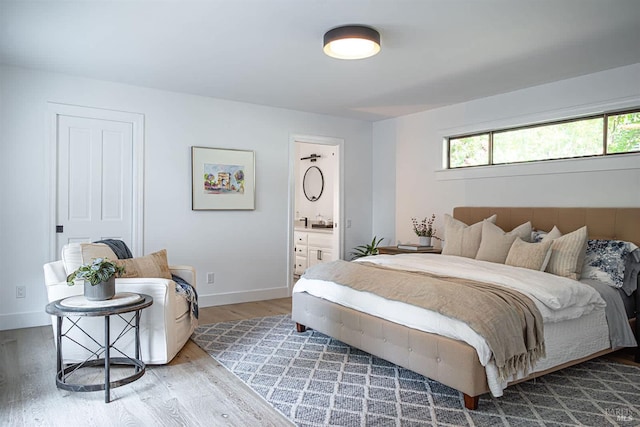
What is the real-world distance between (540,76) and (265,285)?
3.74m

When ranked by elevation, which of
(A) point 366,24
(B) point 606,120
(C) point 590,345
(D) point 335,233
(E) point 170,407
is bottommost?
(E) point 170,407

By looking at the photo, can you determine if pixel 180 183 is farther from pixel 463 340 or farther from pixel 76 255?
pixel 463 340

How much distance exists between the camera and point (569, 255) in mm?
3406

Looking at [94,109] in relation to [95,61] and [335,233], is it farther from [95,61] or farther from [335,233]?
[335,233]

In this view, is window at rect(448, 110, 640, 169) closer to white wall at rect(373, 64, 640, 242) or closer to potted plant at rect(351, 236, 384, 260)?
white wall at rect(373, 64, 640, 242)

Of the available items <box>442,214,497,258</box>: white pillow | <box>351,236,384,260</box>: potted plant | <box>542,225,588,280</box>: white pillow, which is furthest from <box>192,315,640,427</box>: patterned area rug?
<box>351,236,384,260</box>: potted plant

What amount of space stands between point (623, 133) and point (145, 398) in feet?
14.1

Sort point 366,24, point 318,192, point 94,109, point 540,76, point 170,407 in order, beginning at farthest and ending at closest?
point 318,192, point 94,109, point 540,76, point 366,24, point 170,407

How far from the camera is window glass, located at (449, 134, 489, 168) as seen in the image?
5.01 metres

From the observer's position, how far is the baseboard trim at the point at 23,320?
4.00 metres

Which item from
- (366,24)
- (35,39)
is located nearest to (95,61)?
(35,39)

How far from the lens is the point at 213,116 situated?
5.07 meters

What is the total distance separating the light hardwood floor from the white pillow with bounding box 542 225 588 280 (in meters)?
2.36

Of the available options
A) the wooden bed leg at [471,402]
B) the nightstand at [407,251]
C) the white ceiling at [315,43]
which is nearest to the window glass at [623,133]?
the white ceiling at [315,43]
